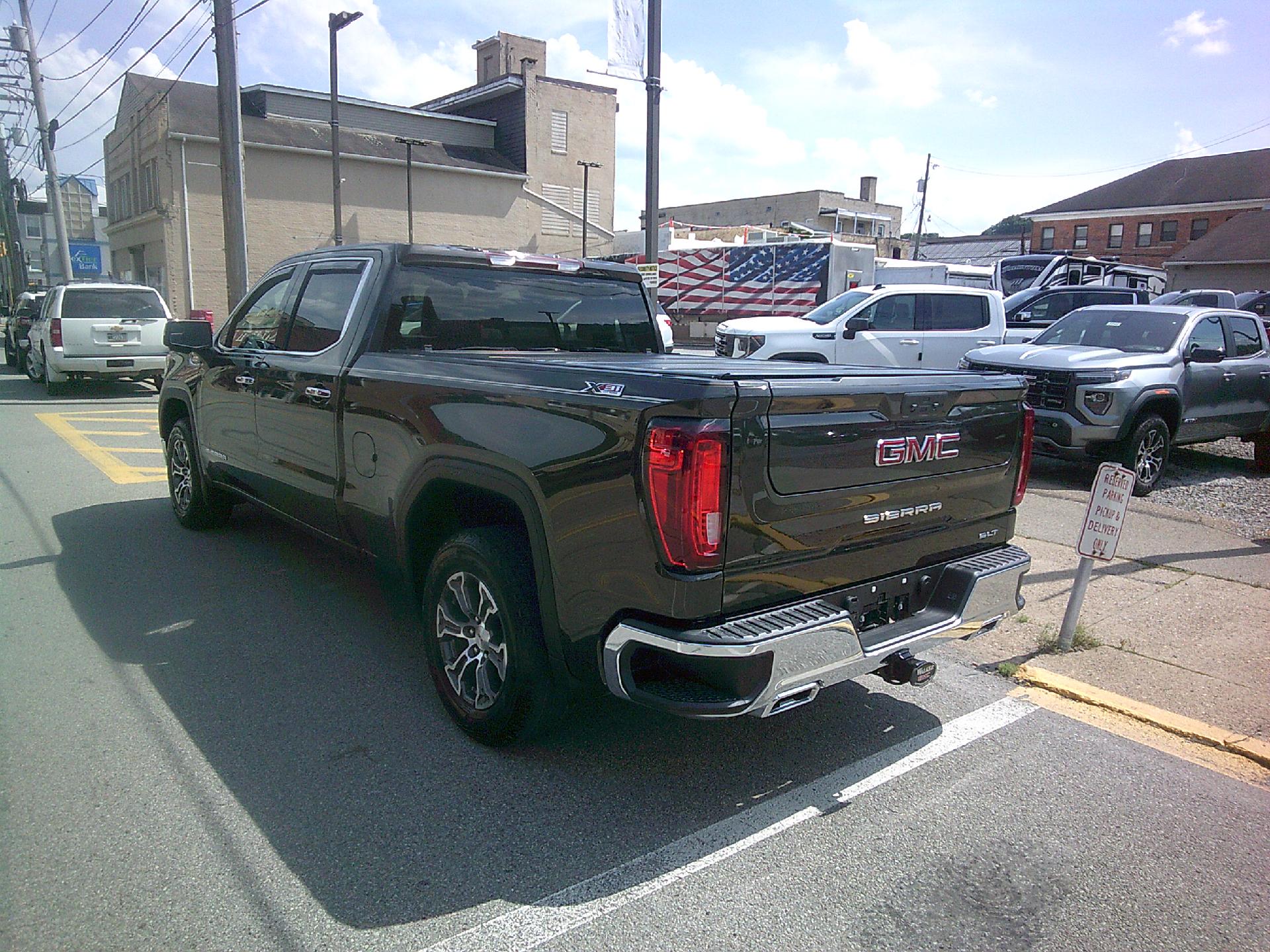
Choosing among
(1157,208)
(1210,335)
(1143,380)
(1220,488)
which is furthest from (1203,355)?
(1157,208)

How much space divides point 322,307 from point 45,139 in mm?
31367

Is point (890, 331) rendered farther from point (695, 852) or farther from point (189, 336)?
point (695, 852)

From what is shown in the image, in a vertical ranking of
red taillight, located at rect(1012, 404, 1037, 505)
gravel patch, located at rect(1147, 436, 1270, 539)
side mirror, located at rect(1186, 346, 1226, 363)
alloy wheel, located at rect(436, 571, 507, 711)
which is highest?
side mirror, located at rect(1186, 346, 1226, 363)

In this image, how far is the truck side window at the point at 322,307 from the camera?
183 inches

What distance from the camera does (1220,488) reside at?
31.3 ft

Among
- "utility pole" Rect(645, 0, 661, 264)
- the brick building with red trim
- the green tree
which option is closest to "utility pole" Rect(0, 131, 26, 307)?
"utility pole" Rect(645, 0, 661, 264)

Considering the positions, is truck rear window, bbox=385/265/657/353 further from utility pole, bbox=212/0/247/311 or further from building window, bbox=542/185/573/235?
building window, bbox=542/185/573/235

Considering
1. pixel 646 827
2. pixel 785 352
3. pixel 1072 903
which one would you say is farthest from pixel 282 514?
pixel 785 352

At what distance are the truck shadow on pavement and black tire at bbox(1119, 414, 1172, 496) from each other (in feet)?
18.9

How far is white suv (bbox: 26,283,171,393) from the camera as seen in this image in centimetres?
1499

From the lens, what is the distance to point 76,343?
1500 centimetres

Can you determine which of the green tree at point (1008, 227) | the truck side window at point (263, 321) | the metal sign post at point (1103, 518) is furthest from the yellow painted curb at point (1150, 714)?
the green tree at point (1008, 227)

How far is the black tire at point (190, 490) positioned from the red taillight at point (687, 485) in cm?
473

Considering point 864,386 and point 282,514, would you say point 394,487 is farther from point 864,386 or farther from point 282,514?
point 864,386
